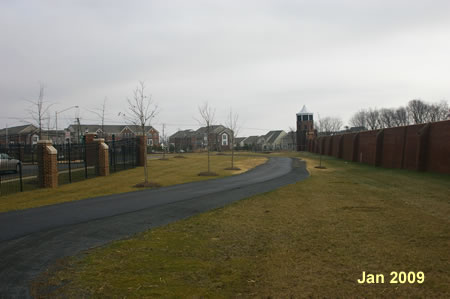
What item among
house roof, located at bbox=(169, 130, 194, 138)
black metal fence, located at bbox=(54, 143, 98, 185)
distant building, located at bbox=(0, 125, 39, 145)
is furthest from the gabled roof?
black metal fence, located at bbox=(54, 143, 98, 185)

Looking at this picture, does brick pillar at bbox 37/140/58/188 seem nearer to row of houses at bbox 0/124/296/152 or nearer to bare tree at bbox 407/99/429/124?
row of houses at bbox 0/124/296/152

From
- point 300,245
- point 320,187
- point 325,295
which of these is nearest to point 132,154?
point 320,187

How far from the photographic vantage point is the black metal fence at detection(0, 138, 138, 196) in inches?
623

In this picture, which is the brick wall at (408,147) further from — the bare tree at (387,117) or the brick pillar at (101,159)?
the bare tree at (387,117)

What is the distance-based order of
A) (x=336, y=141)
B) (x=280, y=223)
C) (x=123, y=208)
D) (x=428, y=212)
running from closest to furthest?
(x=280, y=223)
(x=428, y=212)
(x=123, y=208)
(x=336, y=141)

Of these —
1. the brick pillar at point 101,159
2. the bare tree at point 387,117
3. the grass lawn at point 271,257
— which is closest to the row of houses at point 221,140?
the bare tree at point 387,117

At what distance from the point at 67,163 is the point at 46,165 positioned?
805 centimetres

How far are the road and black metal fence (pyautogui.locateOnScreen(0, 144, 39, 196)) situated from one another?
5.02 metres

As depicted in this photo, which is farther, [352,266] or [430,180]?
Result: [430,180]

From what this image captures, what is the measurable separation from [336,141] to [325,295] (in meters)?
42.1

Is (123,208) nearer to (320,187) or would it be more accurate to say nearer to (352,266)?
(352,266)

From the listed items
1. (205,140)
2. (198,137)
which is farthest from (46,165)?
(198,137)

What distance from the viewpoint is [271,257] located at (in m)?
5.77

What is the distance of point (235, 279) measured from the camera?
480 centimetres
